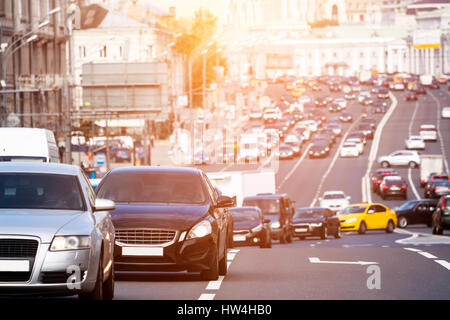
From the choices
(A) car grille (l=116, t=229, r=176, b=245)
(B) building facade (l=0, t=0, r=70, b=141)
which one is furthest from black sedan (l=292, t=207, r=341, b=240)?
(B) building facade (l=0, t=0, r=70, b=141)

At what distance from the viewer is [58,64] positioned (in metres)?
89.4

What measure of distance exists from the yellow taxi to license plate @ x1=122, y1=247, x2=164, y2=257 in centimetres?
3216

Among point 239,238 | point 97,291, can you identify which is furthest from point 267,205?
point 97,291

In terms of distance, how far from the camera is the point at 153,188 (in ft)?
60.0

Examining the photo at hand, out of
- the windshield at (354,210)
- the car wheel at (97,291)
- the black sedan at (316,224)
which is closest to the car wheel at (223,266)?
the car wheel at (97,291)

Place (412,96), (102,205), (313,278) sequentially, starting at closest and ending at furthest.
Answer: (102,205) → (313,278) → (412,96)

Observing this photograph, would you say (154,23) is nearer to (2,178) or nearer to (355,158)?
(355,158)

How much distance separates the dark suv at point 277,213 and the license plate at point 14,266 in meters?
26.8

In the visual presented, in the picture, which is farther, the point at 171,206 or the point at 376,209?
the point at 376,209

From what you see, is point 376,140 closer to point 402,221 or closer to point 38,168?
point 402,221

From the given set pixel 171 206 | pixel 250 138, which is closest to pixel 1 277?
pixel 171 206

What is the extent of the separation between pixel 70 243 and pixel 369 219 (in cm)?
3701
